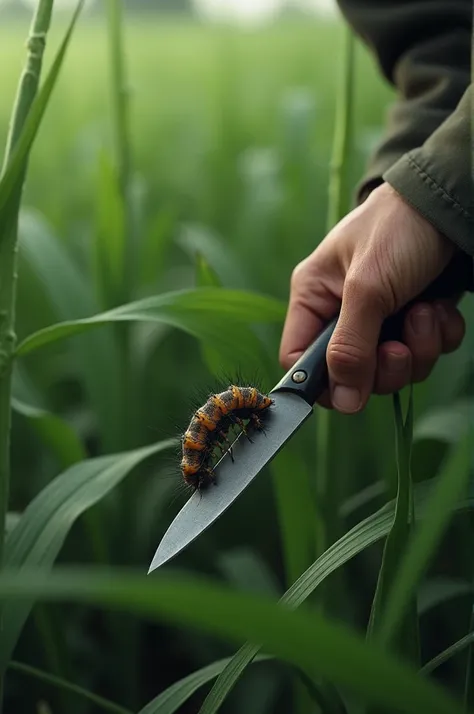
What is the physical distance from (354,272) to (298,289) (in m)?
0.20

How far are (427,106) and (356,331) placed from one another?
0.48 m

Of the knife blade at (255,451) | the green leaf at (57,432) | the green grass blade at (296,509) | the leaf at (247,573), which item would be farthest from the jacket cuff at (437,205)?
the leaf at (247,573)

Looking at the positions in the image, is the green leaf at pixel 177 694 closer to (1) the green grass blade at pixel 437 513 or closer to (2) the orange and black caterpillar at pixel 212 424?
(2) the orange and black caterpillar at pixel 212 424

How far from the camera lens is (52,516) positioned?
136 centimetres

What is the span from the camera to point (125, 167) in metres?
2.04

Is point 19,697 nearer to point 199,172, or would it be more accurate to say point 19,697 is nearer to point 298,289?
point 298,289

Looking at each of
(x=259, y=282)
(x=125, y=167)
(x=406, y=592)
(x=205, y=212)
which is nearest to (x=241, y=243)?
(x=259, y=282)

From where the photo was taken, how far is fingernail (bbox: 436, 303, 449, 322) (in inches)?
55.0

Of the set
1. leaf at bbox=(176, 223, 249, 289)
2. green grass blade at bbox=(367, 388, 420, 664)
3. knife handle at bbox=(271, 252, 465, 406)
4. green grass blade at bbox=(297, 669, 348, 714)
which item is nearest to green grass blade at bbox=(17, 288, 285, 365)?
knife handle at bbox=(271, 252, 465, 406)

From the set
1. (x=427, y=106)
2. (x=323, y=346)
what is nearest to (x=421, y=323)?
(x=323, y=346)

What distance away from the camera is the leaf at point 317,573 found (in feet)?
3.51

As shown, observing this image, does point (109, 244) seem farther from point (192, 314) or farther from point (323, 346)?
point (323, 346)

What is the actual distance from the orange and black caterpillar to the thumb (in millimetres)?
115

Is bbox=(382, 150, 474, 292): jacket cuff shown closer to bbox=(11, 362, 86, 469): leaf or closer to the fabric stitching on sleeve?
the fabric stitching on sleeve
